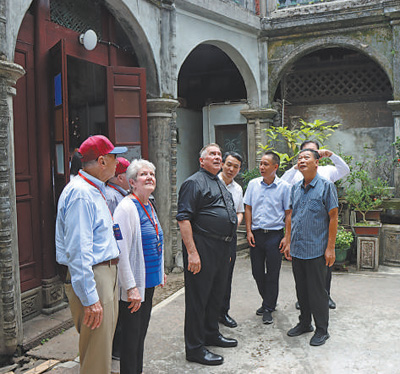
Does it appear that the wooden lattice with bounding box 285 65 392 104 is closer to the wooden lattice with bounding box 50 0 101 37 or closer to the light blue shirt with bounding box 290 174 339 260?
the wooden lattice with bounding box 50 0 101 37

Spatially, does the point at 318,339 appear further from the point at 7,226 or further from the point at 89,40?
the point at 89,40

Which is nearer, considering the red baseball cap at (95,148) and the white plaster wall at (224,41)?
the red baseball cap at (95,148)

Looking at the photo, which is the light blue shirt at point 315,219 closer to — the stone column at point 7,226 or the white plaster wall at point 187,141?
the stone column at point 7,226

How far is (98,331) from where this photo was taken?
2650 mm

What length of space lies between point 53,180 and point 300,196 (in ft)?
9.33

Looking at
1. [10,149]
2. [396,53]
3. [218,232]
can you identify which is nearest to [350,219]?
[396,53]

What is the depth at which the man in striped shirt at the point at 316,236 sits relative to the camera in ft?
13.2

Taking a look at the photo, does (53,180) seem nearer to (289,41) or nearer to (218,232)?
(218,232)

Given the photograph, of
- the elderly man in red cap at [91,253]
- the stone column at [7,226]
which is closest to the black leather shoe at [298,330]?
the elderly man in red cap at [91,253]

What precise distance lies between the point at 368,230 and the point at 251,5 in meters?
4.74

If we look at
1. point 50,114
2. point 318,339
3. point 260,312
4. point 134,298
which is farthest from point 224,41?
point 134,298

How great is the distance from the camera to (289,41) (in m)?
8.88

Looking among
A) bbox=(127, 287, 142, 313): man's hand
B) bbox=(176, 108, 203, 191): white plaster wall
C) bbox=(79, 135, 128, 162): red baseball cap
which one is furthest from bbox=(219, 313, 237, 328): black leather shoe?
bbox=(176, 108, 203, 191): white plaster wall

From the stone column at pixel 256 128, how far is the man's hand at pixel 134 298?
633 cm
